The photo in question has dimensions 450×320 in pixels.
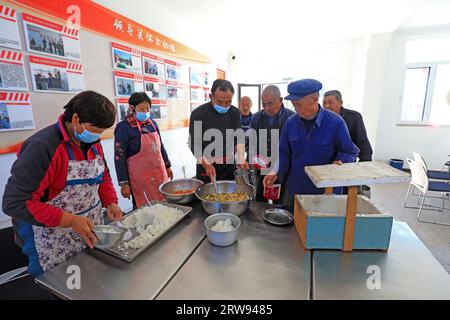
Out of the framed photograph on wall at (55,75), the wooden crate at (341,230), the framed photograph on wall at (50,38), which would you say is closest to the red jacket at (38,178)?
the wooden crate at (341,230)

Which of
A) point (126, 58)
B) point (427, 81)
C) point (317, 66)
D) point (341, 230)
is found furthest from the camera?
point (317, 66)

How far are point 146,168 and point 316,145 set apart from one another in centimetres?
146

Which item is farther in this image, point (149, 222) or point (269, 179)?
point (269, 179)

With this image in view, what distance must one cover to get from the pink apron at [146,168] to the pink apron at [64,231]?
0.85 meters

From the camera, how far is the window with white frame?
466 centimetres

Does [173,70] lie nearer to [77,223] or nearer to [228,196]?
[228,196]

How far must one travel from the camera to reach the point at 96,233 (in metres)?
0.97

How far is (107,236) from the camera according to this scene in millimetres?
968

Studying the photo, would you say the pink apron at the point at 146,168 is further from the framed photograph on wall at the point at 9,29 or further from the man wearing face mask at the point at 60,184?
the framed photograph on wall at the point at 9,29

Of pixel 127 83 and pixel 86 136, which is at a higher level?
pixel 127 83

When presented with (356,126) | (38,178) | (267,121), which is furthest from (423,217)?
(38,178)

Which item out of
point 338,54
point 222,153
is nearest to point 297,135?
point 222,153

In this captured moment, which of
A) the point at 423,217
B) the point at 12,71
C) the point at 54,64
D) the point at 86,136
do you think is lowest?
the point at 423,217
